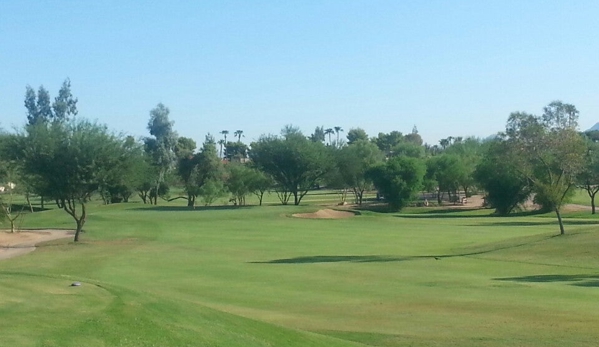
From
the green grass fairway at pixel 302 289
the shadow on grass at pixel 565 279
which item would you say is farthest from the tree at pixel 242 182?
the shadow on grass at pixel 565 279

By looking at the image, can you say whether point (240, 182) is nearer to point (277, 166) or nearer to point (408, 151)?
point (277, 166)

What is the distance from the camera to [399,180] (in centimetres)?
11338

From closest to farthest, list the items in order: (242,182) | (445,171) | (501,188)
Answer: (501,188), (242,182), (445,171)

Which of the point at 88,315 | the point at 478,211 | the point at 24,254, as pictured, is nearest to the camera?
the point at 88,315

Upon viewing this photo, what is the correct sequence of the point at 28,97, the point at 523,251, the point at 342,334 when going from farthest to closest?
the point at 28,97 < the point at 523,251 < the point at 342,334

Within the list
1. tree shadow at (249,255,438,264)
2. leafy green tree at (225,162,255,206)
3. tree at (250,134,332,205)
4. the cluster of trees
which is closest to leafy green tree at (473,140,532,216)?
the cluster of trees

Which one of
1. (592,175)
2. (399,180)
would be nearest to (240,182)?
(399,180)

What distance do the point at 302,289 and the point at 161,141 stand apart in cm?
11291

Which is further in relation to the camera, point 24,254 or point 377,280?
point 24,254

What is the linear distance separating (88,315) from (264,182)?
100054 mm

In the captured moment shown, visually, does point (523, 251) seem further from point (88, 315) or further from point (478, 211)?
point (478, 211)

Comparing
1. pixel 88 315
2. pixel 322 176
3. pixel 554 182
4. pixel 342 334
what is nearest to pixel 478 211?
pixel 322 176

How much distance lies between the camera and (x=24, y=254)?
4966 cm

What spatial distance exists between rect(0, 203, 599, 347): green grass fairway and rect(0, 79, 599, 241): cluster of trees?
472 centimetres
